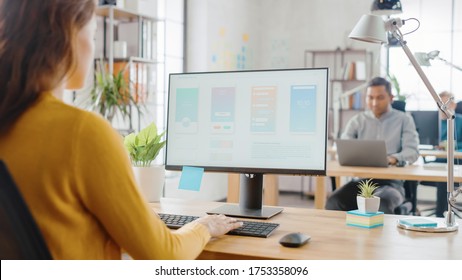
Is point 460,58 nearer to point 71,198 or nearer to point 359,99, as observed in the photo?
point 359,99

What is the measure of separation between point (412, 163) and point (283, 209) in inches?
86.0

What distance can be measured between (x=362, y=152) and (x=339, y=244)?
2.10 metres

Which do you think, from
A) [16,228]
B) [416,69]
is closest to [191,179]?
[416,69]

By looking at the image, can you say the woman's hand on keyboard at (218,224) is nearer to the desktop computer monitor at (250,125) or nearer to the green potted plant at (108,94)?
the desktop computer monitor at (250,125)

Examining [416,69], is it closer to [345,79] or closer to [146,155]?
[146,155]

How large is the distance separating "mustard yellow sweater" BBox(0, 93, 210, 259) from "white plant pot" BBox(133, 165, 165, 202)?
93cm

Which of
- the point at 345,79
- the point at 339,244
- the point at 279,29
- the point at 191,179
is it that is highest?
the point at 279,29

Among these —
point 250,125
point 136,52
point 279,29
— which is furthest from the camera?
point 279,29

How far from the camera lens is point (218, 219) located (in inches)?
61.0

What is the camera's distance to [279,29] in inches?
278

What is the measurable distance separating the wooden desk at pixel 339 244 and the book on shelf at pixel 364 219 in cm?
2

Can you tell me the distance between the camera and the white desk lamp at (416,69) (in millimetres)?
1706

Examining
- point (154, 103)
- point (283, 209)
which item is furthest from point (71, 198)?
point (154, 103)

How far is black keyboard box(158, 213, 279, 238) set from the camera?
1.54 m
